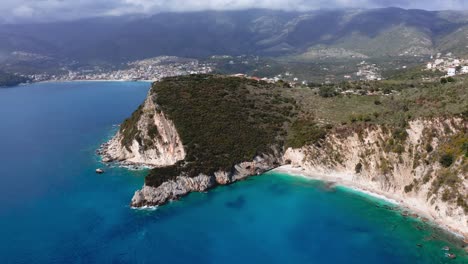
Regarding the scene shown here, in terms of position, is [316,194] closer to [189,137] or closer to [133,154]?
[189,137]

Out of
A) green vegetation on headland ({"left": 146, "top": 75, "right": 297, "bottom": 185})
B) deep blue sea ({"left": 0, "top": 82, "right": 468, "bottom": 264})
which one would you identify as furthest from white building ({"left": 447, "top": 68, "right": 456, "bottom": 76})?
deep blue sea ({"left": 0, "top": 82, "right": 468, "bottom": 264})

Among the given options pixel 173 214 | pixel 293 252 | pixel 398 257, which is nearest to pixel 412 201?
pixel 398 257

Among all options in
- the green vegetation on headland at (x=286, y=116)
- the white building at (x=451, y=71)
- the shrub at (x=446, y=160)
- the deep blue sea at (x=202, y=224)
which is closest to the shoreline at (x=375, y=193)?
the deep blue sea at (x=202, y=224)

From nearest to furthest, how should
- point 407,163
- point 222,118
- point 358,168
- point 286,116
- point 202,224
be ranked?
point 202,224 < point 407,163 < point 358,168 < point 222,118 < point 286,116

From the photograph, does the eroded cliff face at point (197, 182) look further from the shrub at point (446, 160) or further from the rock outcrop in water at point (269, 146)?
the shrub at point (446, 160)

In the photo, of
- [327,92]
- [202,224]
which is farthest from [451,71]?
[202,224]

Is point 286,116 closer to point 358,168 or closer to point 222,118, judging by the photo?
point 222,118

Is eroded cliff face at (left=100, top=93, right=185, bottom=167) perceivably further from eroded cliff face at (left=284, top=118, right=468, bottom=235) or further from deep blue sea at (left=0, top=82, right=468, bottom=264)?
eroded cliff face at (left=284, top=118, right=468, bottom=235)
